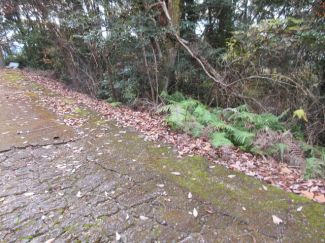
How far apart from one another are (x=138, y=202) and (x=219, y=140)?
214 cm

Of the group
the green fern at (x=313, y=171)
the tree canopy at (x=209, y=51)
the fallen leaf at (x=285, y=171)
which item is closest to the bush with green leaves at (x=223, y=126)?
the fallen leaf at (x=285, y=171)

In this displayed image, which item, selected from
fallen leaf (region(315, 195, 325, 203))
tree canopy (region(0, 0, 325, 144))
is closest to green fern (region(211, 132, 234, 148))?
fallen leaf (region(315, 195, 325, 203))

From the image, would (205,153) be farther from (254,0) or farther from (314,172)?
(254,0)

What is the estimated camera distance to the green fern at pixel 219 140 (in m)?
3.54

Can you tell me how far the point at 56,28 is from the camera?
9.60m

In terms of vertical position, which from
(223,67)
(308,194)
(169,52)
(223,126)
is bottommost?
(308,194)

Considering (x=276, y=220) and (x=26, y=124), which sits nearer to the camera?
(x=276, y=220)

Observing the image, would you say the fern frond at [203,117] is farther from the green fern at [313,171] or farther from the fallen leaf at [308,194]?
the fallen leaf at [308,194]

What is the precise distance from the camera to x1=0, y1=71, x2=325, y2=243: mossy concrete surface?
5.74 ft

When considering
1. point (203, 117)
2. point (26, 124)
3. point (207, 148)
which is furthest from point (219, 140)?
point (26, 124)

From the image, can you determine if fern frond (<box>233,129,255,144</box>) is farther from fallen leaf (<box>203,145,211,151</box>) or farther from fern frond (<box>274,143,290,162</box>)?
fallen leaf (<box>203,145,211,151</box>)

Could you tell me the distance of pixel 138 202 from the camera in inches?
83.3

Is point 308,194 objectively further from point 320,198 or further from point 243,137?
point 243,137

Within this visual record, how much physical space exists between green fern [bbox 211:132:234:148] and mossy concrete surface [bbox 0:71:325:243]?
2.19 feet
